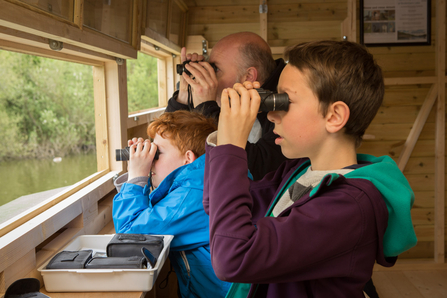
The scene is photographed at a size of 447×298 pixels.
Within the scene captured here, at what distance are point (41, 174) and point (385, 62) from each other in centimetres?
307

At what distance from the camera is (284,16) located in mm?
3658

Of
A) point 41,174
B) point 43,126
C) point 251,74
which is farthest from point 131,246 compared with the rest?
point 43,126

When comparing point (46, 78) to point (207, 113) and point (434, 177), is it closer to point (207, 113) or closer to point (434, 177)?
point (207, 113)

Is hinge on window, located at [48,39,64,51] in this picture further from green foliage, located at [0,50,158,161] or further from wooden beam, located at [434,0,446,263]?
wooden beam, located at [434,0,446,263]

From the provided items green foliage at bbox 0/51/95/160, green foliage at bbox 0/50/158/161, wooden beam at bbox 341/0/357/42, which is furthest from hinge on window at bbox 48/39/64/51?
wooden beam at bbox 341/0/357/42

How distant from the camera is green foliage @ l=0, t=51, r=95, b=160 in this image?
3.08 metres

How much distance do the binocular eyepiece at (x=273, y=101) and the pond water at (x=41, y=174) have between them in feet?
4.38

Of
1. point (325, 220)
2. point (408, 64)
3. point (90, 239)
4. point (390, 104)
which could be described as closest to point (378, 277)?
point (390, 104)

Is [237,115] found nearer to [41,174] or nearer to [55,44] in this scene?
[55,44]

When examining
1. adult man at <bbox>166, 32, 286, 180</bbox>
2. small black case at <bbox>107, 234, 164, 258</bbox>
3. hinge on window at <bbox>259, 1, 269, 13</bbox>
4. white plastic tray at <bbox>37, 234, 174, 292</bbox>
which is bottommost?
white plastic tray at <bbox>37, 234, 174, 292</bbox>

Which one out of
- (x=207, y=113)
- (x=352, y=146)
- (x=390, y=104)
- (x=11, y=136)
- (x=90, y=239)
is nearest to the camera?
(x=352, y=146)

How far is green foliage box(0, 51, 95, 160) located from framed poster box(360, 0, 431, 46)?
2.50 m

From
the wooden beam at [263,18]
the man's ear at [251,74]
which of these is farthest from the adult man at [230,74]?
the wooden beam at [263,18]

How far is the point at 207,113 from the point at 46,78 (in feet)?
8.89
